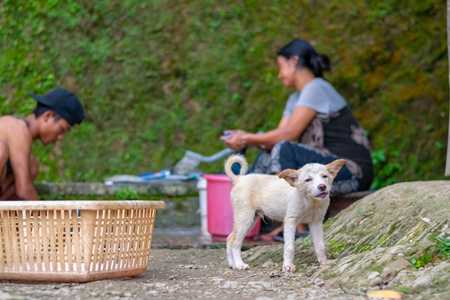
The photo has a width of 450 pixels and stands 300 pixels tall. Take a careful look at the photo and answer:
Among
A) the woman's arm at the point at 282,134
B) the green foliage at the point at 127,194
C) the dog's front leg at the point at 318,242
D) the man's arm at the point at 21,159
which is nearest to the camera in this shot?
the dog's front leg at the point at 318,242

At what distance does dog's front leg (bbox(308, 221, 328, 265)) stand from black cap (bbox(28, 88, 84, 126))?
10.5 ft

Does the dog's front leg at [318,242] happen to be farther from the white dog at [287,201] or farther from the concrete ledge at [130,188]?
the concrete ledge at [130,188]

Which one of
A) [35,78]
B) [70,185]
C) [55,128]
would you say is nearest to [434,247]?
[55,128]

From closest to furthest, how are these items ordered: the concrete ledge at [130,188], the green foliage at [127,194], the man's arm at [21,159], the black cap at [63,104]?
1. the man's arm at [21,159]
2. the black cap at [63,104]
3. the green foliage at [127,194]
4. the concrete ledge at [130,188]

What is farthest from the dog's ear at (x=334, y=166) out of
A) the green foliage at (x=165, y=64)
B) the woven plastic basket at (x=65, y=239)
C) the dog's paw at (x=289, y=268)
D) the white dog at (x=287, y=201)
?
the green foliage at (x=165, y=64)

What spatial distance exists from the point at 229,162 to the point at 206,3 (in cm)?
483

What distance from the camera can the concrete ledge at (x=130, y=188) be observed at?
6.94 metres

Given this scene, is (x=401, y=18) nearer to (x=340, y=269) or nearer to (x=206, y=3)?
(x=206, y=3)

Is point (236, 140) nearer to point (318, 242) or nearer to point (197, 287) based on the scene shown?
point (318, 242)

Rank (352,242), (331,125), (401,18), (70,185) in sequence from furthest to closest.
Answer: (401,18) → (70,185) → (331,125) → (352,242)

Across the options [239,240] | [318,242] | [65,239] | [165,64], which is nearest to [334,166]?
[318,242]

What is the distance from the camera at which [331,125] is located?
238 inches

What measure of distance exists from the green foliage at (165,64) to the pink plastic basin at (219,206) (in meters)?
2.23

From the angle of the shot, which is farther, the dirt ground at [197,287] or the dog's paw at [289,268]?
the dog's paw at [289,268]
